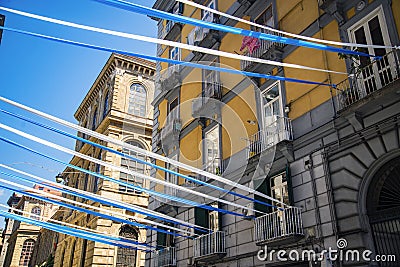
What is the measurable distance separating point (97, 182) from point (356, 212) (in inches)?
948

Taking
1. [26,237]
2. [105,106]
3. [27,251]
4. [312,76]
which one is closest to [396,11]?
[312,76]

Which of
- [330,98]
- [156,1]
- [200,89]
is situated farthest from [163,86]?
[330,98]

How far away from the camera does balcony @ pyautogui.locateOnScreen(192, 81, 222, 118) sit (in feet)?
49.8

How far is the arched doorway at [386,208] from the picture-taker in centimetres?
836

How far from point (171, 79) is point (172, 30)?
347 cm

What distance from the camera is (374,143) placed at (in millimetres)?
9016

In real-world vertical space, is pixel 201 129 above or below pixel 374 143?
above

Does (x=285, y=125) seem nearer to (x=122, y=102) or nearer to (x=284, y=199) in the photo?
(x=284, y=199)

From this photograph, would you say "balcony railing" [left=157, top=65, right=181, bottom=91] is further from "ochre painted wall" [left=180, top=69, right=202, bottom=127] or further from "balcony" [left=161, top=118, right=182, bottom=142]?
"balcony" [left=161, top=118, right=182, bottom=142]

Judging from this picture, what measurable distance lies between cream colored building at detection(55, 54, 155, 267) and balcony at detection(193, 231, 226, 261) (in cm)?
1287

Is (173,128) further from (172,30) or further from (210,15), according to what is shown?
(172,30)

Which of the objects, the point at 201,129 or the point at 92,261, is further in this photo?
the point at 92,261

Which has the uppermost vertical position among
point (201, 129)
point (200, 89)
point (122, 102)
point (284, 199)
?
point (122, 102)

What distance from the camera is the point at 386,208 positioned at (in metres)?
8.67
